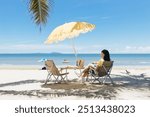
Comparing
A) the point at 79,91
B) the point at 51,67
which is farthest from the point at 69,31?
the point at 79,91

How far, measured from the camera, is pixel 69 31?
1194 centimetres

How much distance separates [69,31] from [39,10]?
271 centimetres

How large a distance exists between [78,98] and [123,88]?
89.1 inches

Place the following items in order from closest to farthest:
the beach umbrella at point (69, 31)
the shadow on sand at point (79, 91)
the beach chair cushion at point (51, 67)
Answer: the shadow on sand at point (79, 91) → the beach chair cushion at point (51, 67) → the beach umbrella at point (69, 31)

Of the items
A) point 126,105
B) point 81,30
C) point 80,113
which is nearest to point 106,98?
point 126,105

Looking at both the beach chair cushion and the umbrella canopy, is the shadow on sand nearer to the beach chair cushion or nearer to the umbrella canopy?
the beach chair cushion

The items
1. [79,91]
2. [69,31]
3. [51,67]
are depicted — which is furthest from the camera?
[69,31]

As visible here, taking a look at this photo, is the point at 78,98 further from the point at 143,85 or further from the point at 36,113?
the point at 143,85

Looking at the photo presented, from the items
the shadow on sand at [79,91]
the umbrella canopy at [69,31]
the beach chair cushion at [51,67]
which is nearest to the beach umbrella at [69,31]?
the umbrella canopy at [69,31]

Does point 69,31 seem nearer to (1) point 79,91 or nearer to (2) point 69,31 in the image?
(2) point 69,31

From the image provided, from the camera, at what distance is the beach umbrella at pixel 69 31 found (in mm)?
11953

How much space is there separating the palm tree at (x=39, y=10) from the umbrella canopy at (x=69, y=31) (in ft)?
7.18

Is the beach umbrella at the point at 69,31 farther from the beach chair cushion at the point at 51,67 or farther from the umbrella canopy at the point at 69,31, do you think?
the beach chair cushion at the point at 51,67

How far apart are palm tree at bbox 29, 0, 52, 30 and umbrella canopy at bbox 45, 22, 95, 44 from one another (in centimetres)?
219
